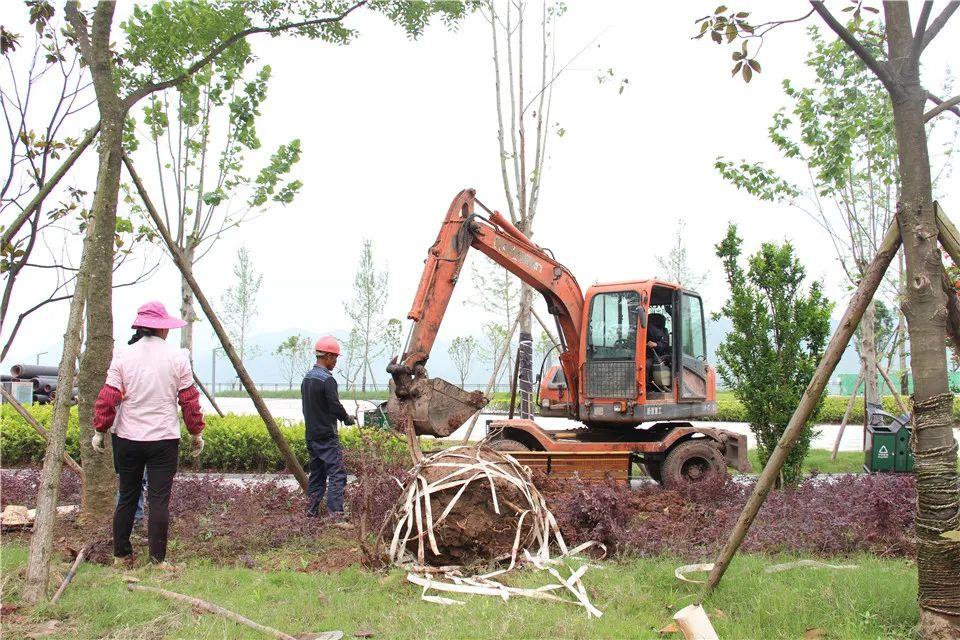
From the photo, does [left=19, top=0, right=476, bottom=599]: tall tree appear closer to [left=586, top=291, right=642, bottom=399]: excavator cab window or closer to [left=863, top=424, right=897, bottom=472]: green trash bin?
[left=586, top=291, right=642, bottom=399]: excavator cab window

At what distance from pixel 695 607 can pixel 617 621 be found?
1.92 ft

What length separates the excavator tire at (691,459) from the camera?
9508 millimetres

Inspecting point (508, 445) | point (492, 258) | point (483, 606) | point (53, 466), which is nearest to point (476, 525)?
point (483, 606)

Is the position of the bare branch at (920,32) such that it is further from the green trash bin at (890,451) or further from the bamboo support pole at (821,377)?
the green trash bin at (890,451)

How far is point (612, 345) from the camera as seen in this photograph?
9992mm

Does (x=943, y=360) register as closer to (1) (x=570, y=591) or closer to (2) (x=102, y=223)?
(1) (x=570, y=591)

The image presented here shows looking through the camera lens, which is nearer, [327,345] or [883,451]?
[327,345]

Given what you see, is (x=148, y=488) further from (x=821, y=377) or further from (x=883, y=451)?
(x=883, y=451)

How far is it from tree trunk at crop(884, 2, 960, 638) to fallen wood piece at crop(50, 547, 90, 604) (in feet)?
16.2

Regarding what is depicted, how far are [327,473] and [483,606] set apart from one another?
3.19m

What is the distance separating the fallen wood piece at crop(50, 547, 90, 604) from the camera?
4574 millimetres

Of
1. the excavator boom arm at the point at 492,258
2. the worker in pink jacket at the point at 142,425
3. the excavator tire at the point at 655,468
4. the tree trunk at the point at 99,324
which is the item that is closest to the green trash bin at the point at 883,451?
the excavator tire at the point at 655,468

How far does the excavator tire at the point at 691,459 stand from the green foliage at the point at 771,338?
60cm

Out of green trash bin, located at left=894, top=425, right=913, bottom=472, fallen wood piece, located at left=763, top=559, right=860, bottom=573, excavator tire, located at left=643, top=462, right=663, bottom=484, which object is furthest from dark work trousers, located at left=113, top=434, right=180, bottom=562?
green trash bin, located at left=894, top=425, right=913, bottom=472
